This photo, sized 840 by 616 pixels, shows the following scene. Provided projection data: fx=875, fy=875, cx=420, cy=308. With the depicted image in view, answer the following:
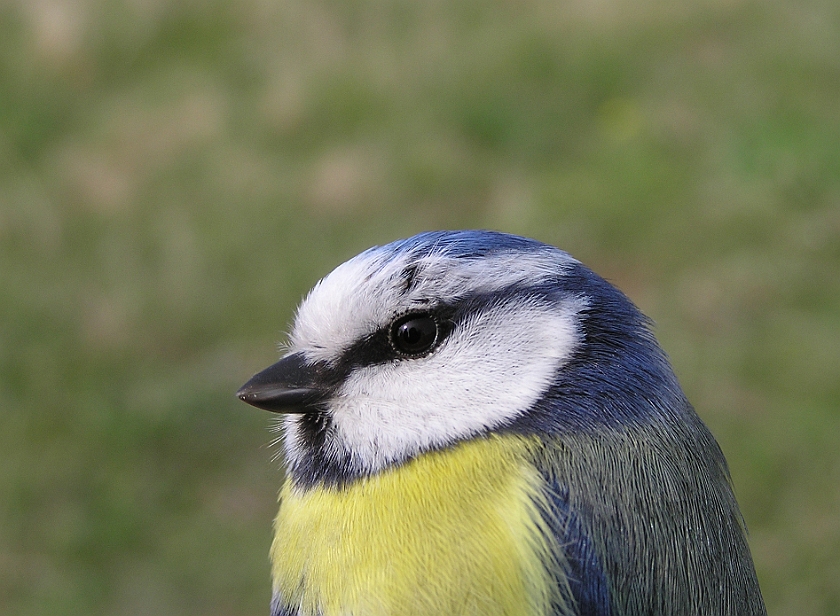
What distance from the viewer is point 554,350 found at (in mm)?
1125

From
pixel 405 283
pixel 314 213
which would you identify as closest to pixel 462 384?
pixel 405 283

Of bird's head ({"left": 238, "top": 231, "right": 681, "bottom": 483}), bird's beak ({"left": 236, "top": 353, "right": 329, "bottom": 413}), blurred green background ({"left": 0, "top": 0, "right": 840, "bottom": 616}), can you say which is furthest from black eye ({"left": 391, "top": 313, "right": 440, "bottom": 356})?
blurred green background ({"left": 0, "top": 0, "right": 840, "bottom": 616})

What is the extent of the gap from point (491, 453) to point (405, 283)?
25cm

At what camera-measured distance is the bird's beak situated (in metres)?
1.19

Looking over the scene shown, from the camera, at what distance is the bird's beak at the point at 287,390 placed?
3.92ft

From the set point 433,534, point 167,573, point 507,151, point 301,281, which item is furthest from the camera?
point 507,151

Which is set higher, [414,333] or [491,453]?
[414,333]

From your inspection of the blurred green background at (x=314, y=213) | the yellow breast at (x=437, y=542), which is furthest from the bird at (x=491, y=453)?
the blurred green background at (x=314, y=213)

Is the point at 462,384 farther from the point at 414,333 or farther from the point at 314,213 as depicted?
the point at 314,213

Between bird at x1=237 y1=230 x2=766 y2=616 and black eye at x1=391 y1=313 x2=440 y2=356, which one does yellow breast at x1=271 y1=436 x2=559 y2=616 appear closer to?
bird at x1=237 y1=230 x2=766 y2=616

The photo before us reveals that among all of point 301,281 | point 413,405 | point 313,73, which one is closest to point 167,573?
point 301,281

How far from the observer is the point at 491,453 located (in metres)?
1.08

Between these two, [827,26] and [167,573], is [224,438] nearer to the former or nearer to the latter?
[167,573]

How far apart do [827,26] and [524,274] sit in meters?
4.28
